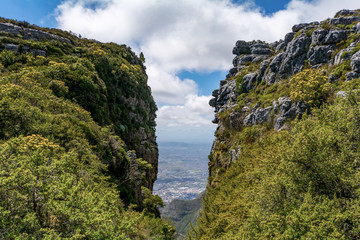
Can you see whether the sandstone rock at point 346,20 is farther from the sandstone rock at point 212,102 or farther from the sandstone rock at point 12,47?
the sandstone rock at point 12,47

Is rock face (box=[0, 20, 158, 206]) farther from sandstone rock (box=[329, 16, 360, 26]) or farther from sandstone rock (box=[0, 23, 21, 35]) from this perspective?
sandstone rock (box=[329, 16, 360, 26])

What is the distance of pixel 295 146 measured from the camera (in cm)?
1484

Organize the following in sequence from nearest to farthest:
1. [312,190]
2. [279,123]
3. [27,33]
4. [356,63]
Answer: [312,190] → [356,63] → [279,123] → [27,33]

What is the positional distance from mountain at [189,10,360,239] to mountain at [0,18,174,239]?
9017 mm

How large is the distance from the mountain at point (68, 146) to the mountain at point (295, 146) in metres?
9.02

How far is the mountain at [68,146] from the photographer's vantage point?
→ 9054 mm

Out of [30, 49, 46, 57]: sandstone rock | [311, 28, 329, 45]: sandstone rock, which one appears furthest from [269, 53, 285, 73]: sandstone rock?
[30, 49, 46, 57]: sandstone rock

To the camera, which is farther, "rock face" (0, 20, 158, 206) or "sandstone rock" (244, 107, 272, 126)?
"rock face" (0, 20, 158, 206)

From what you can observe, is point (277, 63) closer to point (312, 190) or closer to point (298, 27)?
point (298, 27)

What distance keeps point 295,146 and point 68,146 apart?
22028 millimetres

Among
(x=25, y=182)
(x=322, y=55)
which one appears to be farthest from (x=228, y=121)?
(x=25, y=182)

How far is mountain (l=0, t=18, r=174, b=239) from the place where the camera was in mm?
9054

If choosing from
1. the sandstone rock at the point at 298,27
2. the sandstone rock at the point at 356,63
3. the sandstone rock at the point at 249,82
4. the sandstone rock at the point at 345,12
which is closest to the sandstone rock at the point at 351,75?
the sandstone rock at the point at 356,63

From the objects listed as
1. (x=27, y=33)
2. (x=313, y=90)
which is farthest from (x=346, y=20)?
(x=27, y=33)
